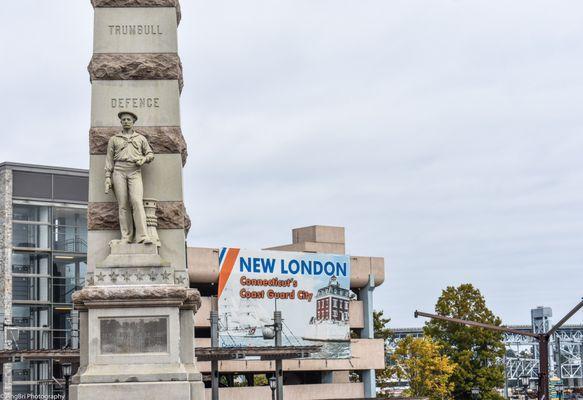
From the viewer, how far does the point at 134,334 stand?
64.3ft

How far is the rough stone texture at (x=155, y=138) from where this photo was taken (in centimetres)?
2066

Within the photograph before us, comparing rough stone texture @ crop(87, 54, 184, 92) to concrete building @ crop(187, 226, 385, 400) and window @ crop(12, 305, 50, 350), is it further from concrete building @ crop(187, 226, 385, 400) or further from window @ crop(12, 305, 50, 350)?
concrete building @ crop(187, 226, 385, 400)

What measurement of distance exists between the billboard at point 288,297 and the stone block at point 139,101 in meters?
62.8

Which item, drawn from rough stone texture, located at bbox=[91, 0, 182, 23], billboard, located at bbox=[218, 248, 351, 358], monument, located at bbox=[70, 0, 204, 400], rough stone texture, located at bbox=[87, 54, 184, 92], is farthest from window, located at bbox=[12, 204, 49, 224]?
rough stone texture, located at bbox=[87, 54, 184, 92]

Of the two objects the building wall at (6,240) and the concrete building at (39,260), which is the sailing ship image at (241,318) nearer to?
the concrete building at (39,260)

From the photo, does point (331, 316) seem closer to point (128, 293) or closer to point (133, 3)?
point (133, 3)

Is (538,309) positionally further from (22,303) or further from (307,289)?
(22,303)

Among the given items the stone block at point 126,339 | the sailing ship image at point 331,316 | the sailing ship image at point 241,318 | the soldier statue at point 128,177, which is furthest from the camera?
the sailing ship image at point 331,316

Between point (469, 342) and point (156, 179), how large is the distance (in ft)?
207

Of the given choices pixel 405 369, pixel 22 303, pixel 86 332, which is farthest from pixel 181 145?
pixel 405 369

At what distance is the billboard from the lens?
3314 inches

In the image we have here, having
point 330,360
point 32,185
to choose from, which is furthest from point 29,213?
point 330,360

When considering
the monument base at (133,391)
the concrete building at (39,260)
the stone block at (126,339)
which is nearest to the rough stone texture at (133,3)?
the stone block at (126,339)

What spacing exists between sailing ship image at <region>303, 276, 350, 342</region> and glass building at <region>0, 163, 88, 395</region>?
23880 millimetres
